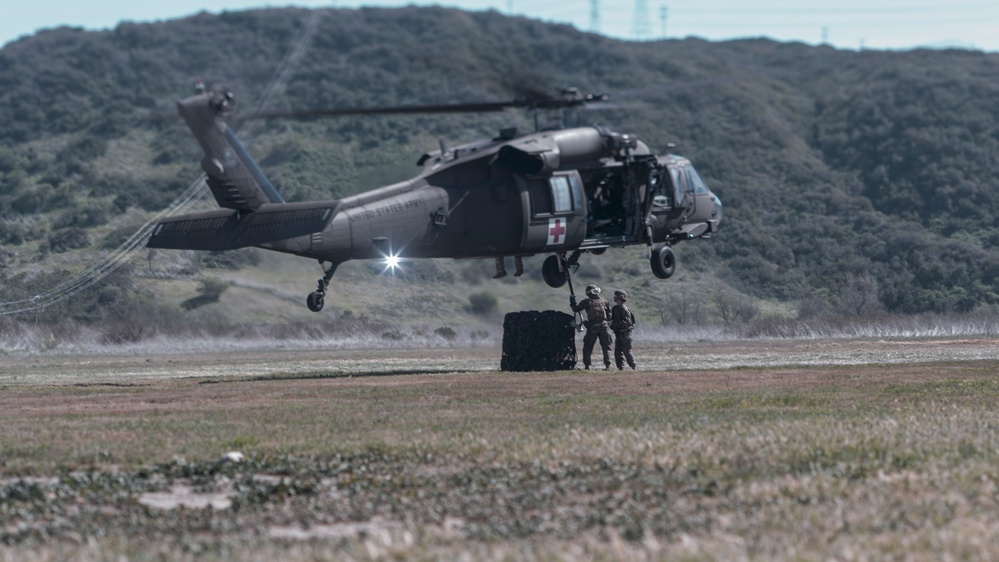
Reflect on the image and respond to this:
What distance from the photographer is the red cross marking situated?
102 ft

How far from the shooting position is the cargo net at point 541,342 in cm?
2894

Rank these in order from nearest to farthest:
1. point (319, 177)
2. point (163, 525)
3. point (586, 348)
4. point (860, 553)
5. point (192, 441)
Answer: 1. point (860, 553)
2. point (163, 525)
3. point (192, 441)
4. point (586, 348)
5. point (319, 177)

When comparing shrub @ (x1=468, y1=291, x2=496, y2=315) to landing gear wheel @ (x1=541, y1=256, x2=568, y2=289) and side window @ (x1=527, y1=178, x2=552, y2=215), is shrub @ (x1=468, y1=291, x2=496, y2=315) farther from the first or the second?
side window @ (x1=527, y1=178, x2=552, y2=215)

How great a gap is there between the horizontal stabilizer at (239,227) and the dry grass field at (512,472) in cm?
456

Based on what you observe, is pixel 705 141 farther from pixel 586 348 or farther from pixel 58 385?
pixel 58 385

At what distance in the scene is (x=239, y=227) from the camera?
86.5 feet

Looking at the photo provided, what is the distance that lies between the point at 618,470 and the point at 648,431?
290 cm

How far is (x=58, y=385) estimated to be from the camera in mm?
25891

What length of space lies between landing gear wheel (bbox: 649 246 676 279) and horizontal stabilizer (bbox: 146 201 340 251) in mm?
10300

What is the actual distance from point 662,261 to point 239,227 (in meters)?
12.0

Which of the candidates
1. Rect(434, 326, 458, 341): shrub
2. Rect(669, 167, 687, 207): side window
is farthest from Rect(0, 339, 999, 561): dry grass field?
Rect(434, 326, 458, 341): shrub

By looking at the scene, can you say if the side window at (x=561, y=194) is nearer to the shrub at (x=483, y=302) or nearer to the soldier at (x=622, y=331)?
the soldier at (x=622, y=331)

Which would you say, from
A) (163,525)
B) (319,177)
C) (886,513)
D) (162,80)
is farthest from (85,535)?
(162,80)

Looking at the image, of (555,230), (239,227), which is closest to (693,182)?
(555,230)
